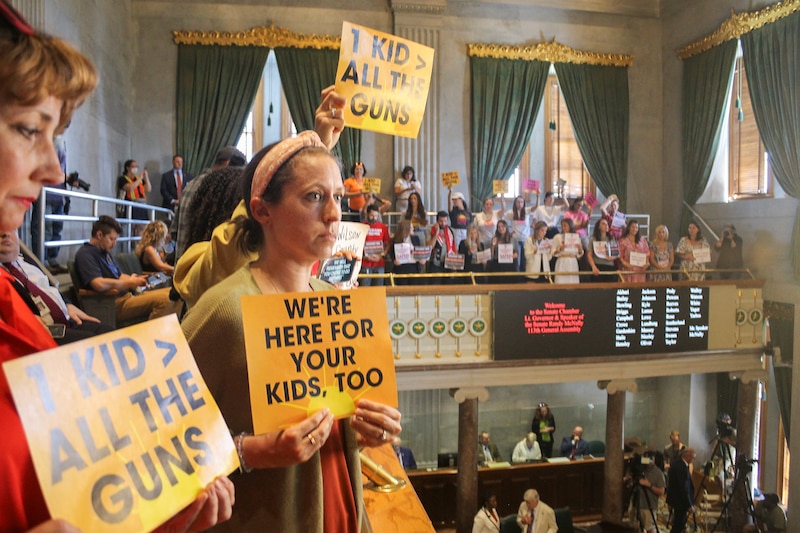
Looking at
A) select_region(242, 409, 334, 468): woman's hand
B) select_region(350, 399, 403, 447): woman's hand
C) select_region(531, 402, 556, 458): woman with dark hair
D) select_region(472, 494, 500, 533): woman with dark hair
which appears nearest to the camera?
select_region(242, 409, 334, 468): woman's hand

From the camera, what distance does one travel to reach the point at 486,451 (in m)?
9.29

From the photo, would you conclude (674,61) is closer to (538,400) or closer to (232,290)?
(538,400)

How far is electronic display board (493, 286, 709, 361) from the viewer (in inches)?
290

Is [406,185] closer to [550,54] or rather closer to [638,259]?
[638,259]

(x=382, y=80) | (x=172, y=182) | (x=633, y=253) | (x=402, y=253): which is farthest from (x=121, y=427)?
(x=172, y=182)

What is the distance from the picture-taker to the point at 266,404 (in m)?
1.08

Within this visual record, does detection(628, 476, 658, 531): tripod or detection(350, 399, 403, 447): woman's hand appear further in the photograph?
detection(628, 476, 658, 531): tripod

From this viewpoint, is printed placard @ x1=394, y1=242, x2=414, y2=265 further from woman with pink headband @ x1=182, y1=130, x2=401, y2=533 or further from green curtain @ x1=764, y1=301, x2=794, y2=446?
woman with pink headband @ x1=182, y1=130, x2=401, y2=533

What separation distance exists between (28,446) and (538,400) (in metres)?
10.3

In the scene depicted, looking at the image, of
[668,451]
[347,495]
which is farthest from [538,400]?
[347,495]

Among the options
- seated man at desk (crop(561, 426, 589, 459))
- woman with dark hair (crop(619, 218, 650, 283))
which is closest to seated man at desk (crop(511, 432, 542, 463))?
seated man at desk (crop(561, 426, 589, 459))

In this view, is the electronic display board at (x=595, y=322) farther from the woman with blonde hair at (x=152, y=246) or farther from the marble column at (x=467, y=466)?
the woman with blonde hair at (x=152, y=246)

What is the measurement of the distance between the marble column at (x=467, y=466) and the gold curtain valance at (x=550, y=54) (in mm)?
6308

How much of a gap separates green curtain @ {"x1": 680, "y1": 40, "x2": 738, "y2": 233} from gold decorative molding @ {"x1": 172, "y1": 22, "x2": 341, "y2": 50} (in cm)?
648
